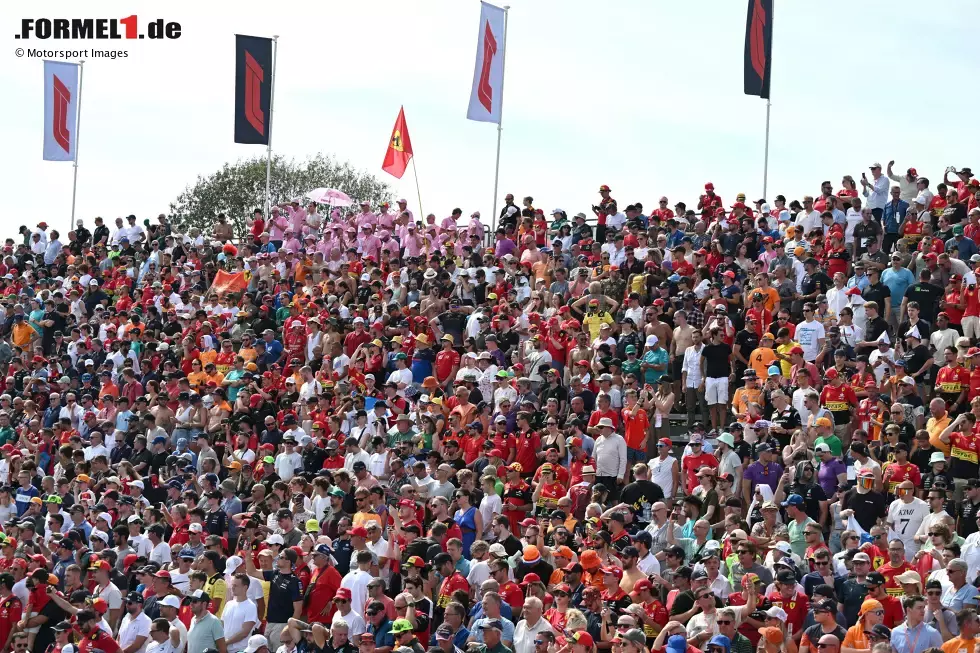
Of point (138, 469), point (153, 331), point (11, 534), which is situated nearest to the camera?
point (11, 534)

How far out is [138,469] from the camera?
19.8 m

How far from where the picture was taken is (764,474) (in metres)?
14.8

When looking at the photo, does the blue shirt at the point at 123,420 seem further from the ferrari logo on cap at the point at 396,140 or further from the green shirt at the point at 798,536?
the ferrari logo on cap at the point at 396,140

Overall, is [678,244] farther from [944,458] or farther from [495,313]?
[944,458]

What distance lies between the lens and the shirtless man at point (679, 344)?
733 inches

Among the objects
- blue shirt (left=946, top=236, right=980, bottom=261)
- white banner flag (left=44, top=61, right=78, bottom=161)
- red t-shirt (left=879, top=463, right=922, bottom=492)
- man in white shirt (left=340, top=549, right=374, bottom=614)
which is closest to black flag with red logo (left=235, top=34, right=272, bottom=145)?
white banner flag (left=44, top=61, right=78, bottom=161)

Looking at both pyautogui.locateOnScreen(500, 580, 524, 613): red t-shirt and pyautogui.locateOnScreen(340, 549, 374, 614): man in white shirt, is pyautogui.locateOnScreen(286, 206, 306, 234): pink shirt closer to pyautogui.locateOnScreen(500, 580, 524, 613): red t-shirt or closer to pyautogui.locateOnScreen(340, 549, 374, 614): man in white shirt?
pyautogui.locateOnScreen(340, 549, 374, 614): man in white shirt

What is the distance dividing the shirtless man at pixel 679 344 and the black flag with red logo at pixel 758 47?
402 inches

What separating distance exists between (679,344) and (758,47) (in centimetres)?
1072

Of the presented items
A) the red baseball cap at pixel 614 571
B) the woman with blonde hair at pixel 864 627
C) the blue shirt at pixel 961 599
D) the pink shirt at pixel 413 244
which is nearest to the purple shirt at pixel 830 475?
the blue shirt at pixel 961 599

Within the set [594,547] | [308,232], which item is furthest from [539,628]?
[308,232]

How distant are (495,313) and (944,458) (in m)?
7.82

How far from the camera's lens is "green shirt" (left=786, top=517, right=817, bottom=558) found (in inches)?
523

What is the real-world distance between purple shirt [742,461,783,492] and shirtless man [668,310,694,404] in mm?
3739
